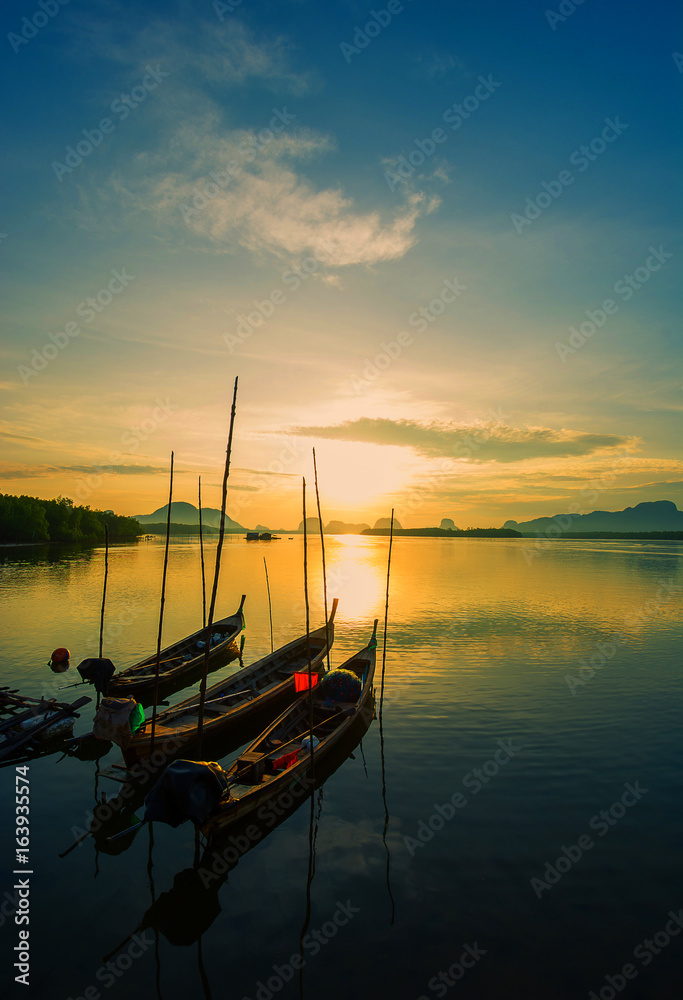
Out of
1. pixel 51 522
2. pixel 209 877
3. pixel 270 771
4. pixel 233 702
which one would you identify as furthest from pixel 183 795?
pixel 51 522

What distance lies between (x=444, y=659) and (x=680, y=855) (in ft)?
55.4

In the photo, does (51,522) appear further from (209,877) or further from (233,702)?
(209,877)

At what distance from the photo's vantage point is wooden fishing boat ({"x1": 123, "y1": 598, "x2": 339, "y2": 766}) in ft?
48.6

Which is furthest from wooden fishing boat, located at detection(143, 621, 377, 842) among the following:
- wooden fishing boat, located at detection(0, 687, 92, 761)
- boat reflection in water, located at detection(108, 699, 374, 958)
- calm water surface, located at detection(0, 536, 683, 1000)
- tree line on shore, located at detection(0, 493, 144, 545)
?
tree line on shore, located at detection(0, 493, 144, 545)

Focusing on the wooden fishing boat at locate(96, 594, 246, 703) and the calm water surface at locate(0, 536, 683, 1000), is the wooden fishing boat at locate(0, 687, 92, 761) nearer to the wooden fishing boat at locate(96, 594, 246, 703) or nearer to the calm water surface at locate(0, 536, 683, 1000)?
the calm water surface at locate(0, 536, 683, 1000)

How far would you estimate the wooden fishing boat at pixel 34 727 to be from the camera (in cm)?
1549

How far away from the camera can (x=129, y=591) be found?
5256 centimetres

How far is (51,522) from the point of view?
127 meters

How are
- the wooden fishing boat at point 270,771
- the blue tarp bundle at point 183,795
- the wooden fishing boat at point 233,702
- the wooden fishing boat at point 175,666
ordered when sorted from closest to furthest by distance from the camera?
the blue tarp bundle at point 183,795 < the wooden fishing boat at point 270,771 < the wooden fishing boat at point 233,702 < the wooden fishing boat at point 175,666

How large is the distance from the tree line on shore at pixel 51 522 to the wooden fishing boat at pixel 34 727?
286ft

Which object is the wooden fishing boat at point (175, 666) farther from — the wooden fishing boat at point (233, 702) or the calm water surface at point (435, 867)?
the wooden fishing boat at point (233, 702)

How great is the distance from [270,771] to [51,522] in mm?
134805

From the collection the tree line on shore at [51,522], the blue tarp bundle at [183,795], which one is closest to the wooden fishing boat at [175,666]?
the blue tarp bundle at [183,795]

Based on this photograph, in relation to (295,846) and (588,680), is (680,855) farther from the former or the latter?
(588,680)
